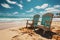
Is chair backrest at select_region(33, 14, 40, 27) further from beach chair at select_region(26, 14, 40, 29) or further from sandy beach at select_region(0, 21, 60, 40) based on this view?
sandy beach at select_region(0, 21, 60, 40)

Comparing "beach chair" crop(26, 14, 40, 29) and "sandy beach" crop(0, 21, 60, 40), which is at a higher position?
"beach chair" crop(26, 14, 40, 29)

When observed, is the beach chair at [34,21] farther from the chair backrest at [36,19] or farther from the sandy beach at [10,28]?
the sandy beach at [10,28]

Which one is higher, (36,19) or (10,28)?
(36,19)

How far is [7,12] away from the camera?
3.67m

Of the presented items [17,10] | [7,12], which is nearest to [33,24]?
[17,10]

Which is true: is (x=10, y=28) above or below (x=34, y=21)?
below

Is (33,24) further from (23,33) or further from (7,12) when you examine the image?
(7,12)

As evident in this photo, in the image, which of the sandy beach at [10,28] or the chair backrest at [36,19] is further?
the chair backrest at [36,19]

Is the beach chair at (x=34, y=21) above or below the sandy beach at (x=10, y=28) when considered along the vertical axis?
above

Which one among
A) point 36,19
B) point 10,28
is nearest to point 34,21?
point 36,19

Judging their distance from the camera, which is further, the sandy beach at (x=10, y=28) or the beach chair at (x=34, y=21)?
the beach chair at (x=34, y=21)

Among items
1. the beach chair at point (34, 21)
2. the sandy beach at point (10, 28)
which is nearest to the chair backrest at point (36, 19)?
the beach chair at point (34, 21)

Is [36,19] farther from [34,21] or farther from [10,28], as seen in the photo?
[10,28]

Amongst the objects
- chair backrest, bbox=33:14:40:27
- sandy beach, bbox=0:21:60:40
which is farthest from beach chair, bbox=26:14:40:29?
sandy beach, bbox=0:21:60:40
